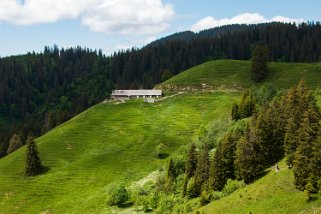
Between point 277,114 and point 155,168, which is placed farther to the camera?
point 155,168

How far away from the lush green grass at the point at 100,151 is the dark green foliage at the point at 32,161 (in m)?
2.29

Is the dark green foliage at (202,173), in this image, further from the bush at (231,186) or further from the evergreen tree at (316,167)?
the evergreen tree at (316,167)

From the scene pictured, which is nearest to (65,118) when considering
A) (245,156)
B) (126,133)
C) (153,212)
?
(126,133)

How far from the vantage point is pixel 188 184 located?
232 feet

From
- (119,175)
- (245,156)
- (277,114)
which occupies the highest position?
(277,114)

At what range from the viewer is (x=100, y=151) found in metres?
115

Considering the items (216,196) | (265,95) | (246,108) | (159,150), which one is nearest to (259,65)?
(265,95)

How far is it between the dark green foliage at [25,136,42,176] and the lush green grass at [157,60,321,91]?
251 feet

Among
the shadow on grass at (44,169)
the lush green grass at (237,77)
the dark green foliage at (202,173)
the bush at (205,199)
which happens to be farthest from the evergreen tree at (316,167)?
the lush green grass at (237,77)

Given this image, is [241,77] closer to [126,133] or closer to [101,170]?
[126,133]

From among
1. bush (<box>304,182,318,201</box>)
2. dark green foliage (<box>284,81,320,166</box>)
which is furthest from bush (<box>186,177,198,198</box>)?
bush (<box>304,182,318,201</box>)

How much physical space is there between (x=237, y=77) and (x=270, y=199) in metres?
128

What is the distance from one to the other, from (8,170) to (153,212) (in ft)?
178

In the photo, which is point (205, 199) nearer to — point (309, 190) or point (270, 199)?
point (270, 199)
